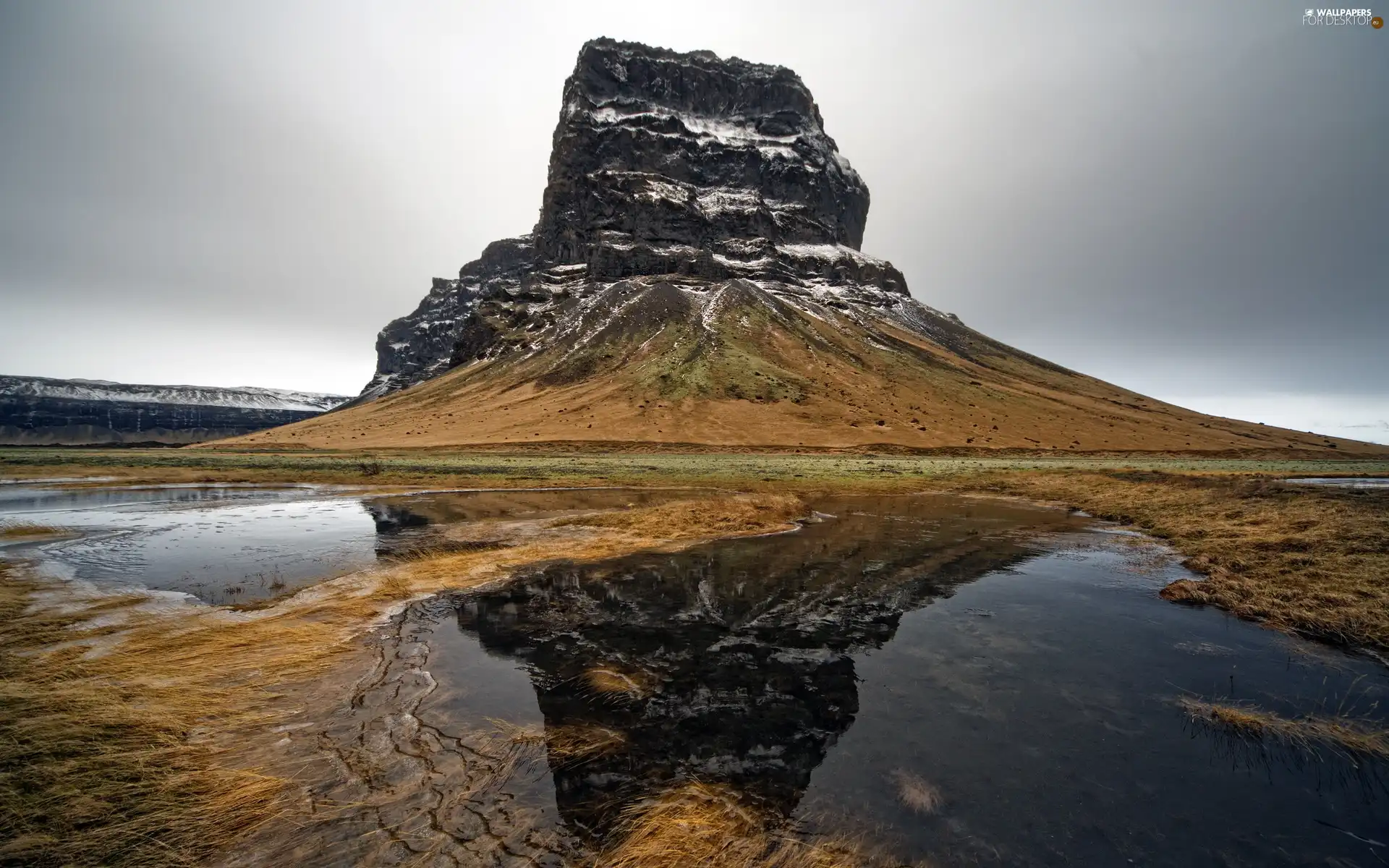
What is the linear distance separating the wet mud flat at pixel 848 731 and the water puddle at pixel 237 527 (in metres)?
8.11

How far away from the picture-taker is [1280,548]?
18922mm

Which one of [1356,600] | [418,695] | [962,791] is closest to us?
[962,791]

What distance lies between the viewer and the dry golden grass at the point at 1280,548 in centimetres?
1331

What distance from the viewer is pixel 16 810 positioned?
594 cm

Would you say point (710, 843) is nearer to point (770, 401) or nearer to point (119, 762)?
point (119, 762)

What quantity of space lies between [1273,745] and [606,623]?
40.1 feet

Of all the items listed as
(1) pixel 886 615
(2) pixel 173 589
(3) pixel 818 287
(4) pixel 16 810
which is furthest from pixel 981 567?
(3) pixel 818 287

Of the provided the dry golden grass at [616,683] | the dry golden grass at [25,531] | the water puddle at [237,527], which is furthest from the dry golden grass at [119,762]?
the dry golden grass at [25,531]

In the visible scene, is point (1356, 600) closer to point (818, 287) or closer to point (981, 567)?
point (981, 567)

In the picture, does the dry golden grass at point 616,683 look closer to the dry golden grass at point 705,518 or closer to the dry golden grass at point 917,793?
the dry golden grass at point 917,793

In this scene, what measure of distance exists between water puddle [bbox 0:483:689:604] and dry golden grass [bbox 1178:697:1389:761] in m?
21.8

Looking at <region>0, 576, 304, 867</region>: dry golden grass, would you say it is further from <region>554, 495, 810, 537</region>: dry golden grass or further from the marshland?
<region>554, 495, 810, 537</region>: dry golden grass

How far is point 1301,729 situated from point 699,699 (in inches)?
→ 374

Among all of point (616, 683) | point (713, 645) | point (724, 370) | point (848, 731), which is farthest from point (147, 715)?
point (724, 370)
